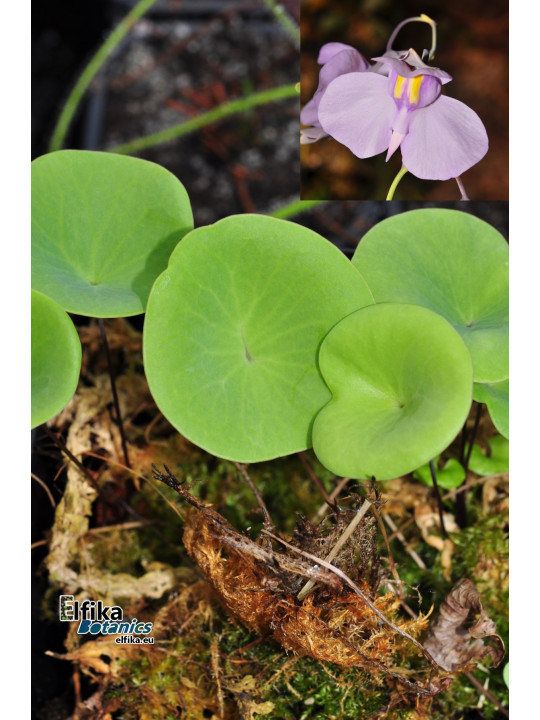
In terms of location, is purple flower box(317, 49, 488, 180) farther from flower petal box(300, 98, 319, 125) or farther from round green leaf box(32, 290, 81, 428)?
round green leaf box(32, 290, 81, 428)

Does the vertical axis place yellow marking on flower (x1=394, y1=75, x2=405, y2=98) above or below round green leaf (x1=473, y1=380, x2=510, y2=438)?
above

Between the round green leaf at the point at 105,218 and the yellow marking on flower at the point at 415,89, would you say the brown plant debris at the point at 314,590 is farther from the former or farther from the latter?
the yellow marking on flower at the point at 415,89

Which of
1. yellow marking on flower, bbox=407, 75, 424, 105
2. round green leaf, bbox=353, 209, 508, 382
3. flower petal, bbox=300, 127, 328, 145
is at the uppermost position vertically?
yellow marking on flower, bbox=407, 75, 424, 105

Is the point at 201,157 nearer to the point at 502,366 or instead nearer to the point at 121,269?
the point at 121,269

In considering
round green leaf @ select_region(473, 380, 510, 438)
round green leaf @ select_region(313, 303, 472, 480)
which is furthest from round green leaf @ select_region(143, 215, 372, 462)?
round green leaf @ select_region(473, 380, 510, 438)

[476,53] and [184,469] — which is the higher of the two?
[476,53]

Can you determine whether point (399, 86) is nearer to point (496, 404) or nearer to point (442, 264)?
point (442, 264)

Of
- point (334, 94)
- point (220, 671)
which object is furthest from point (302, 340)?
point (220, 671)
